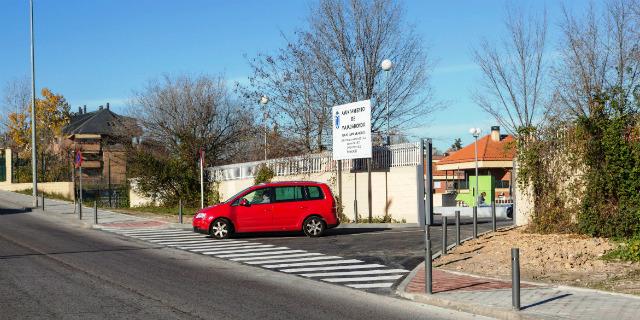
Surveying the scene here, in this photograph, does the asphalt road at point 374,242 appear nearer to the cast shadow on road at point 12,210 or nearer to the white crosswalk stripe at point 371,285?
the white crosswalk stripe at point 371,285

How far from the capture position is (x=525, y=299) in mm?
9875

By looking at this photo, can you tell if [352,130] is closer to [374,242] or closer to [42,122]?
[374,242]

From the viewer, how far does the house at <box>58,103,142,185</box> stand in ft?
176

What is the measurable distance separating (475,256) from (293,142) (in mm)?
18091

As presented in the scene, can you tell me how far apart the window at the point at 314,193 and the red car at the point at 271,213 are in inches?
1.2

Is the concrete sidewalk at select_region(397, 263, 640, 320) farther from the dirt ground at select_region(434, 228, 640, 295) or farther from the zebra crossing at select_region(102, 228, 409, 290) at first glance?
the zebra crossing at select_region(102, 228, 409, 290)

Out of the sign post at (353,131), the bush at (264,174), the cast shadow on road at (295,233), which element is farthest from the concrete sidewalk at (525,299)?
the bush at (264,174)

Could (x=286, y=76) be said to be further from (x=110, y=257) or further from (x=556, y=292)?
(x=556, y=292)

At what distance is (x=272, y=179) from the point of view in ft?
104

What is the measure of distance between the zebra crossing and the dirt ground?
1.60 m

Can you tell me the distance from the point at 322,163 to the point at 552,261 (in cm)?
1626

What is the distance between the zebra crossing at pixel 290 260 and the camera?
42.4ft

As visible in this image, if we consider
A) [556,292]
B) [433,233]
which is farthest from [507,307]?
[433,233]

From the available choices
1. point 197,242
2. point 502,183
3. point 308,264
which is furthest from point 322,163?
point 502,183
